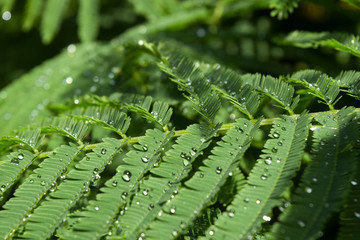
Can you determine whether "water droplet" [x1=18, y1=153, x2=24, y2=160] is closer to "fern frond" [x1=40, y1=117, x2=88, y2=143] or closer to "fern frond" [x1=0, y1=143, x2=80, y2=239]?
"fern frond" [x1=0, y1=143, x2=80, y2=239]

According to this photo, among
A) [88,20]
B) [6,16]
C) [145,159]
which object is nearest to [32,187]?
[145,159]

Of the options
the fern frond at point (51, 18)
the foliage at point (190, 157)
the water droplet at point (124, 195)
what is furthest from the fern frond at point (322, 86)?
the fern frond at point (51, 18)

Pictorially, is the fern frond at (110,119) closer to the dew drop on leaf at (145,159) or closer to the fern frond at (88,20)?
the dew drop on leaf at (145,159)

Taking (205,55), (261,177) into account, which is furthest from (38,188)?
(205,55)

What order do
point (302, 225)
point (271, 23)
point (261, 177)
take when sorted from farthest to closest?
point (271, 23)
point (261, 177)
point (302, 225)

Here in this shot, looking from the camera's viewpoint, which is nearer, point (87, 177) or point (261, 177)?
point (261, 177)

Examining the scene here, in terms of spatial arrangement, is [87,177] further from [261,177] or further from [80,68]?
[80,68]

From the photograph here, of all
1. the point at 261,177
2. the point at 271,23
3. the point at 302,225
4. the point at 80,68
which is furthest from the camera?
the point at 271,23
